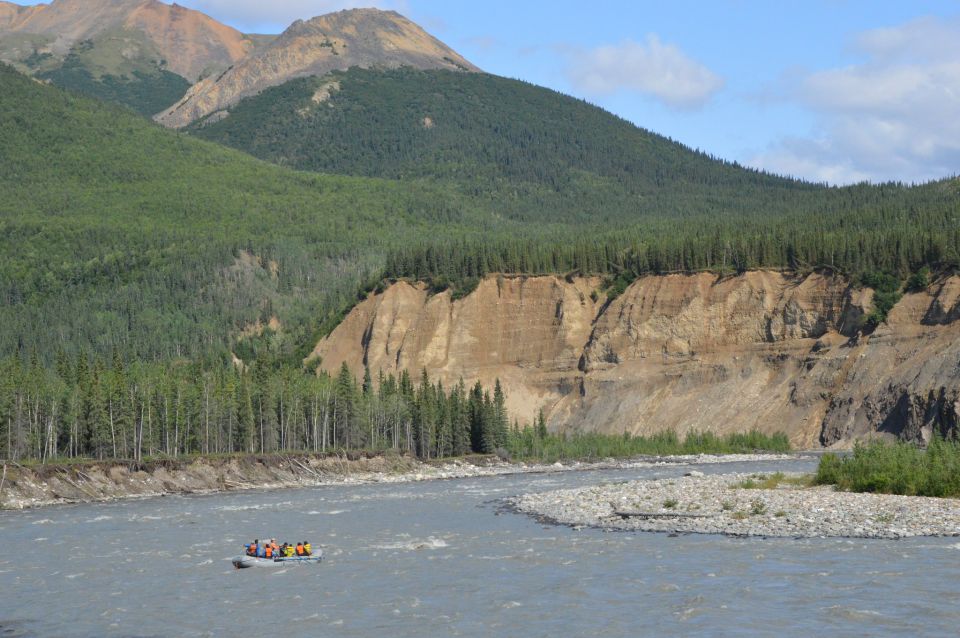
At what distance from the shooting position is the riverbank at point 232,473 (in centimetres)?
9875

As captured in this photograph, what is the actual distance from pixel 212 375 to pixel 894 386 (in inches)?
3156

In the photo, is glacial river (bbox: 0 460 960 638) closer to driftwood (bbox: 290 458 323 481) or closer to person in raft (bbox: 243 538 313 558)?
person in raft (bbox: 243 538 313 558)

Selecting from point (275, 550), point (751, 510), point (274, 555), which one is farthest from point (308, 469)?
point (274, 555)

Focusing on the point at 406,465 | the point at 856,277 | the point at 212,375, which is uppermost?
the point at 856,277

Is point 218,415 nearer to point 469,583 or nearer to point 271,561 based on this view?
point 271,561

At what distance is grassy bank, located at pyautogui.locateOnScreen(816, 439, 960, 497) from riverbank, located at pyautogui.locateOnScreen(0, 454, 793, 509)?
50.9m

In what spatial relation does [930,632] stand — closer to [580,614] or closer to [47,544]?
[580,614]

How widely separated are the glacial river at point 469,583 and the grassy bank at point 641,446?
75.6 meters

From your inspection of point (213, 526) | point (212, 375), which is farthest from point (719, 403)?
point (213, 526)

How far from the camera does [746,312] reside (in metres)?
180

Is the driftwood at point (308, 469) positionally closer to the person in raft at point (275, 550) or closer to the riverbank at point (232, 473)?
the riverbank at point (232, 473)

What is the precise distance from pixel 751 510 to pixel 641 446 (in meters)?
82.9

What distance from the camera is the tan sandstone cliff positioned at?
6112 inches

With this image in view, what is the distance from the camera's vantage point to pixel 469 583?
181 ft
